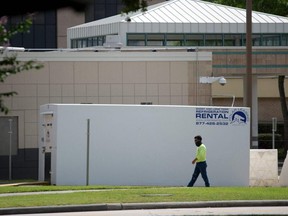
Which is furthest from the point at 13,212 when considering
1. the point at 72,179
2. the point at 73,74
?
the point at 73,74

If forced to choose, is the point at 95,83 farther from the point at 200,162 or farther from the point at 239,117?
the point at 200,162

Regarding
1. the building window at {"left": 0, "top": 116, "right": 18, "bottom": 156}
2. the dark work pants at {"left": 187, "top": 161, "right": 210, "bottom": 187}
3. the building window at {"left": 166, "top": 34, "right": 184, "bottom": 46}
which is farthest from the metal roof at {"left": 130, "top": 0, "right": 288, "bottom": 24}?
the dark work pants at {"left": 187, "top": 161, "right": 210, "bottom": 187}

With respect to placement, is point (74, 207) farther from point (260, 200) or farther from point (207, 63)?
point (207, 63)

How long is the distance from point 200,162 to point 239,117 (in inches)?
130

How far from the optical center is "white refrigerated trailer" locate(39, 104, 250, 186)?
30.1 m

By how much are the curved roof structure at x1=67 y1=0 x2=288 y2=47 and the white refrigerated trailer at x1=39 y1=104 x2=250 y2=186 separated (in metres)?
13.2

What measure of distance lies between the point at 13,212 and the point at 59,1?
35.5 ft

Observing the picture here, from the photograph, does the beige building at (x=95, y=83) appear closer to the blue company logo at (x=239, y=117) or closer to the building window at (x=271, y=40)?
the blue company logo at (x=239, y=117)

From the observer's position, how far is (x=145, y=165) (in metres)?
30.8

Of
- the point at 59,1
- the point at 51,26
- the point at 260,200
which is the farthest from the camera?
the point at 51,26

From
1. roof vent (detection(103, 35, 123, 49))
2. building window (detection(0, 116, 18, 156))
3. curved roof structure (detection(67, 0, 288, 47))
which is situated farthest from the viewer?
curved roof structure (detection(67, 0, 288, 47))

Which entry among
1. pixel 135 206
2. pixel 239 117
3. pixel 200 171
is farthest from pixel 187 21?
pixel 135 206

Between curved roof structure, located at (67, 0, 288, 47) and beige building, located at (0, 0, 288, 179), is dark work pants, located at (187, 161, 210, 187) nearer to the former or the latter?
beige building, located at (0, 0, 288, 179)

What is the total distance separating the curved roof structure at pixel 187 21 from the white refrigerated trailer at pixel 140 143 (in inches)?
522
